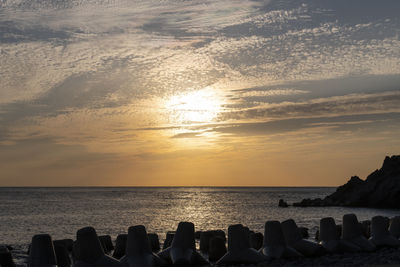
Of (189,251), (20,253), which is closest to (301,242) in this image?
(189,251)

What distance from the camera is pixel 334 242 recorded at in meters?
17.2

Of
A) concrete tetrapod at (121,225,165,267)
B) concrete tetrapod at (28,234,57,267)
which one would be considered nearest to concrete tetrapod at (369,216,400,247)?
concrete tetrapod at (121,225,165,267)

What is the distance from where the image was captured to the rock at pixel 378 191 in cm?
5409

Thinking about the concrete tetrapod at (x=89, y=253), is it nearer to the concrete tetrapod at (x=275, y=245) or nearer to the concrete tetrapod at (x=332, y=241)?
the concrete tetrapod at (x=275, y=245)

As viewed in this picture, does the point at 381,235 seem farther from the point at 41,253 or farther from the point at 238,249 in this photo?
the point at 41,253

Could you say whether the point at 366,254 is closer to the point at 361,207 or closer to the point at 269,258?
the point at 269,258

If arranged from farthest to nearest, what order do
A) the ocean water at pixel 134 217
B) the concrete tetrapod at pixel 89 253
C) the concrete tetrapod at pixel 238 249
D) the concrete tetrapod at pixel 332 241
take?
1. the ocean water at pixel 134 217
2. the concrete tetrapod at pixel 332 241
3. the concrete tetrapod at pixel 238 249
4. the concrete tetrapod at pixel 89 253

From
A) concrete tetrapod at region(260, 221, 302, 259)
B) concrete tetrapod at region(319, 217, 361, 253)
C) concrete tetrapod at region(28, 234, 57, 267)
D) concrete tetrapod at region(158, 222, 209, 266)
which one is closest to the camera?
concrete tetrapod at region(28, 234, 57, 267)

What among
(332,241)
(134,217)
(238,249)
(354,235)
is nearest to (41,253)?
(238,249)

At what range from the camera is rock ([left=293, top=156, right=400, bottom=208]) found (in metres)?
54.1

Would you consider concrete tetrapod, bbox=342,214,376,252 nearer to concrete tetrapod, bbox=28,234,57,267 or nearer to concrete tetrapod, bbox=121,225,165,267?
concrete tetrapod, bbox=121,225,165,267

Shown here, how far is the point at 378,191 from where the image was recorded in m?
56.7

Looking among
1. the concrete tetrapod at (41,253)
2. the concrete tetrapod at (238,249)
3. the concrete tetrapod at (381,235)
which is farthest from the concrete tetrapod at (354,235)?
the concrete tetrapod at (41,253)

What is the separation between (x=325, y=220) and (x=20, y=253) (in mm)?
12491
